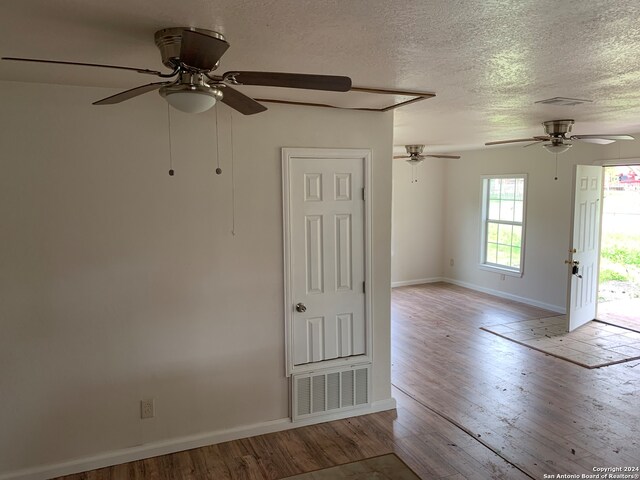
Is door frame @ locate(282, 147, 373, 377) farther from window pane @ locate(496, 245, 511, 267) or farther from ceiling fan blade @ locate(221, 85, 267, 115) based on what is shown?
window pane @ locate(496, 245, 511, 267)

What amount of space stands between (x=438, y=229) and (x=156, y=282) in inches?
266

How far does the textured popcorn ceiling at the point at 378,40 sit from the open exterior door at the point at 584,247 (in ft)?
9.28

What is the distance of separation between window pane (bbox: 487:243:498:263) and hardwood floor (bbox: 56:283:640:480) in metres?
Answer: 3.04

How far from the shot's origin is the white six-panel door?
138 inches

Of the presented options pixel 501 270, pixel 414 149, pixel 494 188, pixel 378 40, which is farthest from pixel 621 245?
pixel 378 40

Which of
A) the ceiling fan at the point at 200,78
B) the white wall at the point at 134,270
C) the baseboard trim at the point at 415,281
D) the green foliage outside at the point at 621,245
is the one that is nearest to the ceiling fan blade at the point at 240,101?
the ceiling fan at the point at 200,78

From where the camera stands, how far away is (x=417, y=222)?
8.83 m

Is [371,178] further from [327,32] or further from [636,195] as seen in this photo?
[636,195]

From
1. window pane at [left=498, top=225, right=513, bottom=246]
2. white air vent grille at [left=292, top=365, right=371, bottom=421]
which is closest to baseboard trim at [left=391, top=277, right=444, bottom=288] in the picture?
window pane at [left=498, top=225, right=513, bottom=246]

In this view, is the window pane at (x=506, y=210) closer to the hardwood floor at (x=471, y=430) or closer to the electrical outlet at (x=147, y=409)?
the hardwood floor at (x=471, y=430)

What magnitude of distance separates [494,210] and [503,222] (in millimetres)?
301

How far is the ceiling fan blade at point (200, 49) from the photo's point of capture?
157 cm

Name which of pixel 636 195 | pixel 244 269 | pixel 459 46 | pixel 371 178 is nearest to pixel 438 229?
pixel 636 195

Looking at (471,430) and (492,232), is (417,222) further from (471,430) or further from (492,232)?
(471,430)
